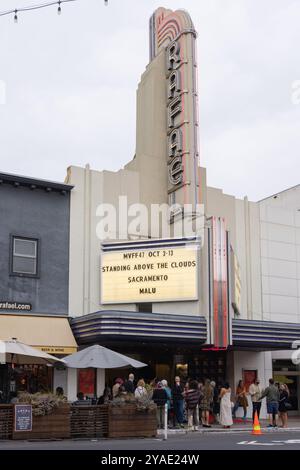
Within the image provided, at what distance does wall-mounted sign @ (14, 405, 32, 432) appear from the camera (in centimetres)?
1711

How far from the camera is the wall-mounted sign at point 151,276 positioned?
24.8 m

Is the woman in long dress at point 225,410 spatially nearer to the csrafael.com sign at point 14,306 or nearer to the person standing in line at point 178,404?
the person standing in line at point 178,404

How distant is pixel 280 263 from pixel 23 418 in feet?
52.4

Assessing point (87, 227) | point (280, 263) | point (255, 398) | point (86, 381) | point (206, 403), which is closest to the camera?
point (206, 403)

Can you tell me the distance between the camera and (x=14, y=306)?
24.5 m

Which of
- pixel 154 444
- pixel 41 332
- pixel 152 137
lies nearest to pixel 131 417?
pixel 154 444

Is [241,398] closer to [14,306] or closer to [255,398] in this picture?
[255,398]

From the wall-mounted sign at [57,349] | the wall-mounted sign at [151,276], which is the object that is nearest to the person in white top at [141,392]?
the wall-mounted sign at [57,349]

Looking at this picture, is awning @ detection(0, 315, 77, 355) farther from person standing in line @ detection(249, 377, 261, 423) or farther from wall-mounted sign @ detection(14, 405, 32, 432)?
wall-mounted sign @ detection(14, 405, 32, 432)

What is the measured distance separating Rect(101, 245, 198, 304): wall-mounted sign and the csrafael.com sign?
272 centimetres

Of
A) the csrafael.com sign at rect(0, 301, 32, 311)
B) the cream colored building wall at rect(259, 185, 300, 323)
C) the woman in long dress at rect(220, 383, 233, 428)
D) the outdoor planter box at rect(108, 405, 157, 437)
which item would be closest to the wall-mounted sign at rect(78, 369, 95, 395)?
the csrafael.com sign at rect(0, 301, 32, 311)

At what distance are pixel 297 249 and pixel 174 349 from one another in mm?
7234
